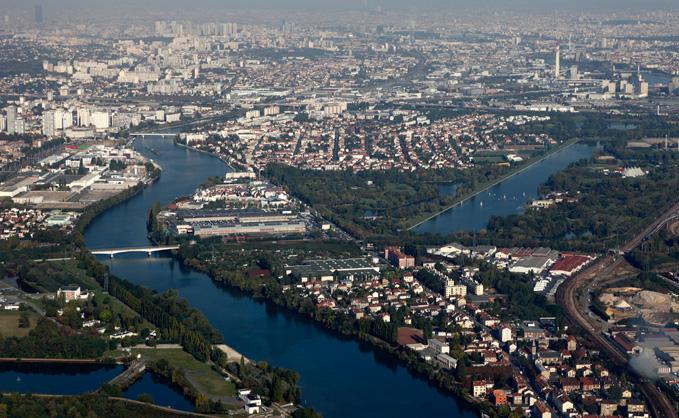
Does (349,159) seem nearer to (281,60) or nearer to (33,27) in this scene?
(281,60)

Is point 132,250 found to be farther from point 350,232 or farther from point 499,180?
point 499,180

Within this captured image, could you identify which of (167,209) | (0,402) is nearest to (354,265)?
(167,209)

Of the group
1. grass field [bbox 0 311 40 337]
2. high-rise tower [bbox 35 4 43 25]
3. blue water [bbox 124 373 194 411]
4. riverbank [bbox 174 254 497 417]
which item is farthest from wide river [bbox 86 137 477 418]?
high-rise tower [bbox 35 4 43 25]

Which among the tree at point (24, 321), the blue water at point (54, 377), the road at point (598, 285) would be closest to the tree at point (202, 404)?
the blue water at point (54, 377)

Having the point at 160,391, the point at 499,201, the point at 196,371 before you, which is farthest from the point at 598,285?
the point at 499,201

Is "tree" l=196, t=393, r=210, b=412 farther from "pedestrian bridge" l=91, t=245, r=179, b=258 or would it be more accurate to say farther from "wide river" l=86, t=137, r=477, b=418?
"pedestrian bridge" l=91, t=245, r=179, b=258

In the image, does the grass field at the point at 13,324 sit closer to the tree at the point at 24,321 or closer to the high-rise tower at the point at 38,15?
the tree at the point at 24,321
